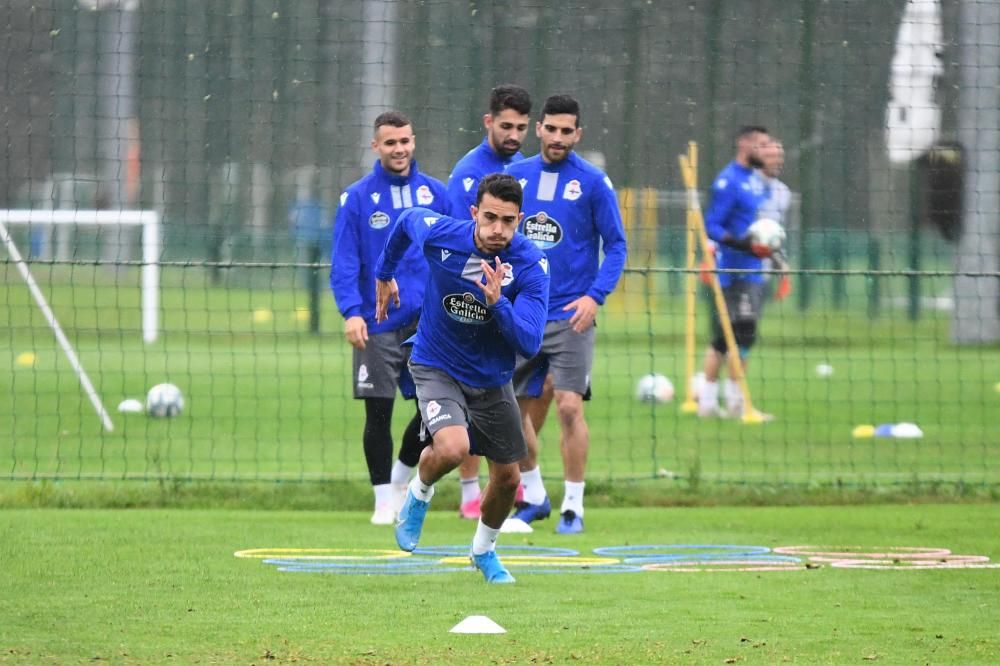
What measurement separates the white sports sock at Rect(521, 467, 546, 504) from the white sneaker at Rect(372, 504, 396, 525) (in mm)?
750

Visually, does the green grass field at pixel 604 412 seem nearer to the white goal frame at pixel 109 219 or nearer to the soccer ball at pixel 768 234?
the white goal frame at pixel 109 219

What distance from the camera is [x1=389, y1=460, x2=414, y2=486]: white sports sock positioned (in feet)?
32.3

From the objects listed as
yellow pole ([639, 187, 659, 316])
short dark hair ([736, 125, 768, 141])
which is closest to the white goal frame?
yellow pole ([639, 187, 659, 316])

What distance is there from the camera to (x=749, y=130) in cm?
1274

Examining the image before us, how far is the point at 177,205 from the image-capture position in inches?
536

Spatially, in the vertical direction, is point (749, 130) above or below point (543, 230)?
above

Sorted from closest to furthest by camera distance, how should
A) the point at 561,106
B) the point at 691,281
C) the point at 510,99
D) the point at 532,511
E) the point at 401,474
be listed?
the point at 561,106, the point at 510,99, the point at 532,511, the point at 401,474, the point at 691,281

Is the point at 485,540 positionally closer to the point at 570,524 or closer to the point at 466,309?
the point at 466,309

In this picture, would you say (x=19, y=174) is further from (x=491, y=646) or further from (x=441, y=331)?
(x=491, y=646)

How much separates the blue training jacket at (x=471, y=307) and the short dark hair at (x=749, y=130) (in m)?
5.19

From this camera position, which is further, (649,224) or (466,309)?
(649,224)

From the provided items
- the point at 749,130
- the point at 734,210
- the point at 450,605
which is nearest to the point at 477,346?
the point at 450,605

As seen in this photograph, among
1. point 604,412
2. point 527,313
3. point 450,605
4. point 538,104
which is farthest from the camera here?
point 604,412

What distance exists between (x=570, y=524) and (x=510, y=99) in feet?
7.61
